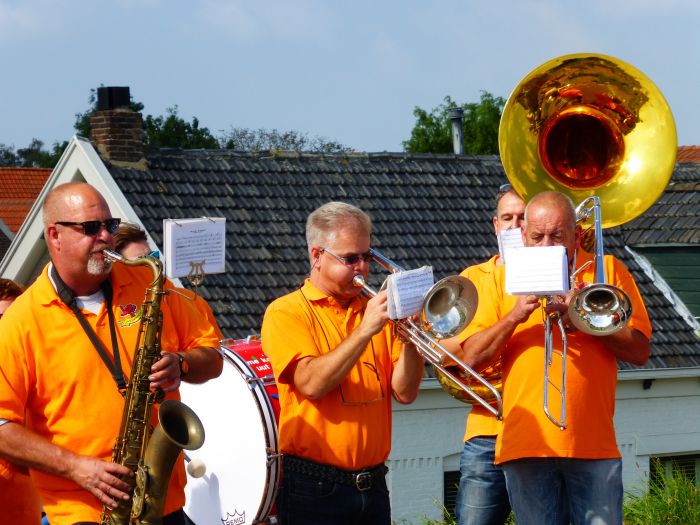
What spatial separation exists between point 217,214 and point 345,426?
28.3ft

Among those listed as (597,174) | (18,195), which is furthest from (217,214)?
(18,195)

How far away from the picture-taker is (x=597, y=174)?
19.1ft

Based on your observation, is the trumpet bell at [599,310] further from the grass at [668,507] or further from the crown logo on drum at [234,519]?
the grass at [668,507]

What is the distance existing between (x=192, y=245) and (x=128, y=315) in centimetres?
100

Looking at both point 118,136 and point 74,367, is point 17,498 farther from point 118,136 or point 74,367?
point 118,136

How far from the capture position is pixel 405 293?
14.5 ft

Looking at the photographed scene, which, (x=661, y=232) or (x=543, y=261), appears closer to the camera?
(x=543, y=261)

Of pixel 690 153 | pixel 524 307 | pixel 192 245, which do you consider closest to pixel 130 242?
pixel 192 245

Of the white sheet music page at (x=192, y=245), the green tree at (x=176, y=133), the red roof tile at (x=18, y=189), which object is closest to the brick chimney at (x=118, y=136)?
the white sheet music page at (x=192, y=245)

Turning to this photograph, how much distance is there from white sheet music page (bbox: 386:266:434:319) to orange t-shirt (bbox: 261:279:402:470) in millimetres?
521

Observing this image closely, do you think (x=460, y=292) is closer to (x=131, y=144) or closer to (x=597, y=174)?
(x=597, y=174)

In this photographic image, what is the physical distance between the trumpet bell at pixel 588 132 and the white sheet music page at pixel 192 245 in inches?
52.9

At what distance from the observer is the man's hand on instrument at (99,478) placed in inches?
168

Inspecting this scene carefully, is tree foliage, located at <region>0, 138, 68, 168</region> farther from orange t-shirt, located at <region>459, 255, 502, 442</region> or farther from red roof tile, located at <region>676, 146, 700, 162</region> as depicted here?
orange t-shirt, located at <region>459, 255, 502, 442</region>
